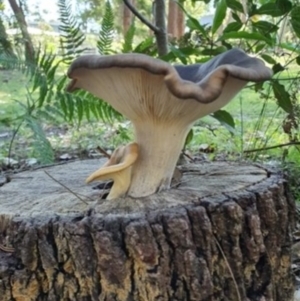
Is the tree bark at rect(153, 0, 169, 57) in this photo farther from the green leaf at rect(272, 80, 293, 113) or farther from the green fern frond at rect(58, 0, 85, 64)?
the green leaf at rect(272, 80, 293, 113)

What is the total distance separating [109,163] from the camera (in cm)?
133

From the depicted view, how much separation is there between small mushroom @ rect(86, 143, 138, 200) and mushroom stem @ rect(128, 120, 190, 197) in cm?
3

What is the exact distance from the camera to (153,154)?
1.32m

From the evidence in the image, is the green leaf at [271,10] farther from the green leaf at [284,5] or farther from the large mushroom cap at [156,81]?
the large mushroom cap at [156,81]

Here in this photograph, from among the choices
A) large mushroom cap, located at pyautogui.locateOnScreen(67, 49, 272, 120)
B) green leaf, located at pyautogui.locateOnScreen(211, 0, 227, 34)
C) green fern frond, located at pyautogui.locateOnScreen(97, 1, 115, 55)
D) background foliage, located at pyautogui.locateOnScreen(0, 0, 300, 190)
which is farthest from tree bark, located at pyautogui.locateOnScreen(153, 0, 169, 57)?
large mushroom cap, located at pyautogui.locateOnScreen(67, 49, 272, 120)

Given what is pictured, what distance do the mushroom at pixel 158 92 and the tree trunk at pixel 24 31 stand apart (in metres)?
1.07

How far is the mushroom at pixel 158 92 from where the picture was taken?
106 cm

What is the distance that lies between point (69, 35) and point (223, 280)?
1.38 metres

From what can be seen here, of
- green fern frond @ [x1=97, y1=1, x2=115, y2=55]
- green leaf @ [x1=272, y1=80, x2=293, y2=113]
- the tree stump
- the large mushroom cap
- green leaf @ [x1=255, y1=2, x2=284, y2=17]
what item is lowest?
the tree stump

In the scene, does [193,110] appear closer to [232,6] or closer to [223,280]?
[223,280]

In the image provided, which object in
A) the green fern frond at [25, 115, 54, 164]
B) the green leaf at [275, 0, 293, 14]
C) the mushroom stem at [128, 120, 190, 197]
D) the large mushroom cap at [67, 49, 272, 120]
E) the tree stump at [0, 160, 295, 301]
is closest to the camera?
the large mushroom cap at [67, 49, 272, 120]

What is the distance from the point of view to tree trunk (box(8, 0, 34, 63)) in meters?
2.32

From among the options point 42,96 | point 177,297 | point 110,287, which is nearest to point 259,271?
point 177,297

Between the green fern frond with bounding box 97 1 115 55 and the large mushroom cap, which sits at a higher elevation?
the green fern frond with bounding box 97 1 115 55
